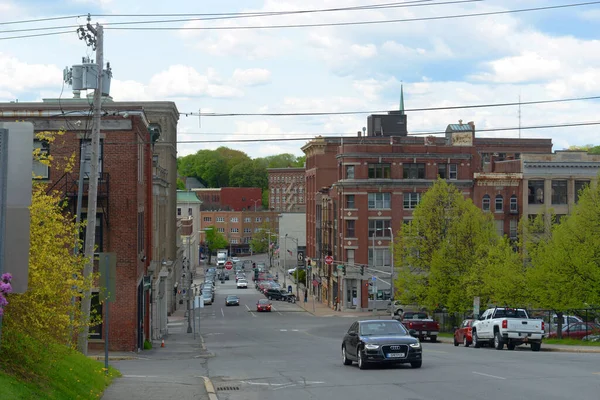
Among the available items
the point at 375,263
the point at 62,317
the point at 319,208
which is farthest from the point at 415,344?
the point at 319,208

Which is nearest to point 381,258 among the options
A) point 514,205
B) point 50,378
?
point 514,205

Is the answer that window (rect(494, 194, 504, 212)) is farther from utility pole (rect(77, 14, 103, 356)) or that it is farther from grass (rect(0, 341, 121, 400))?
grass (rect(0, 341, 121, 400))

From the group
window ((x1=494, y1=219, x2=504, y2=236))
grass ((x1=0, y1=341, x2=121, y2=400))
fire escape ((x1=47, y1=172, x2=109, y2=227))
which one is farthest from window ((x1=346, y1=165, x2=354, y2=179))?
grass ((x1=0, y1=341, x2=121, y2=400))

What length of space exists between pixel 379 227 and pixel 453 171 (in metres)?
9.01

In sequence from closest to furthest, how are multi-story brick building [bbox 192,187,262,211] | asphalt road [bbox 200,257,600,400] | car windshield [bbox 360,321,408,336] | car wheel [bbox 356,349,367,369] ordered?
asphalt road [bbox 200,257,600,400], car wheel [bbox 356,349,367,369], car windshield [bbox 360,321,408,336], multi-story brick building [bbox 192,187,262,211]

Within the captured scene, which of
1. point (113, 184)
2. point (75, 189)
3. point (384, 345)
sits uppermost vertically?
point (113, 184)

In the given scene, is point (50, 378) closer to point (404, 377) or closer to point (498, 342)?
point (404, 377)

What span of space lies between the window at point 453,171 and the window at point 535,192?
7.05m

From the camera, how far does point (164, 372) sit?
25328 millimetres

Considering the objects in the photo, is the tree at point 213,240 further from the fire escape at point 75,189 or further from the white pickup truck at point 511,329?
the white pickup truck at point 511,329

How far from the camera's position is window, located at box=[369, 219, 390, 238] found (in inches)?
3189

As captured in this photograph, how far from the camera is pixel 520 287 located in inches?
1772

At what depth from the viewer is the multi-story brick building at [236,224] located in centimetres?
18638

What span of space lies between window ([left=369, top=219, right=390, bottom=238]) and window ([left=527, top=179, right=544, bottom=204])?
1395cm
